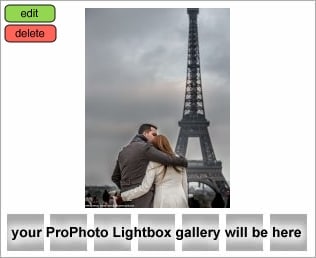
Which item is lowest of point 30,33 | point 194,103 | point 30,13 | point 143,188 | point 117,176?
point 143,188

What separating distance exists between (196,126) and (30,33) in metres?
1.77

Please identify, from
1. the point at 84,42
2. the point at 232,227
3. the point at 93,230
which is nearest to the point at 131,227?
the point at 93,230

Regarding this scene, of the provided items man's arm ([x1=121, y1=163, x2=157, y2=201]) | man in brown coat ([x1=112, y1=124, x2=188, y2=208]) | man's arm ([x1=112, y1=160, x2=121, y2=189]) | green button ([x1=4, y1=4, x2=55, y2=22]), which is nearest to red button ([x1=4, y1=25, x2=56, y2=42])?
green button ([x1=4, y1=4, x2=55, y2=22])

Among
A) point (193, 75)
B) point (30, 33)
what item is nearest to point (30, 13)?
point (30, 33)

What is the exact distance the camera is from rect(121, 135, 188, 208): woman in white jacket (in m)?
8.88

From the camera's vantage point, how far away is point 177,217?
8781 millimetres

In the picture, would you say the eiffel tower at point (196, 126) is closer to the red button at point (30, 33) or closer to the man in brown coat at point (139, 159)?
the man in brown coat at point (139, 159)

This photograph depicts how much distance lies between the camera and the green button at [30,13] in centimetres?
884

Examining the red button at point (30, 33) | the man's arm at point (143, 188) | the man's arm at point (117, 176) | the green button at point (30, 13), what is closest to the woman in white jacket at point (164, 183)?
the man's arm at point (143, 188)

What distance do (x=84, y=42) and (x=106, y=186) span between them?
54.1 inches

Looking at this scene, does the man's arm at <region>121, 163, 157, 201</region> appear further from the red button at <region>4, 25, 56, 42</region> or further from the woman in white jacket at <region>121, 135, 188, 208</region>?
the red button at <region>4, 25, 56, 42</region>

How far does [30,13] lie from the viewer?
29.1 ft

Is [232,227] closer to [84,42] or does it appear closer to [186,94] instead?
[186,94]

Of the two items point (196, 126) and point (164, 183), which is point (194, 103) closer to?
point (196, 126)
